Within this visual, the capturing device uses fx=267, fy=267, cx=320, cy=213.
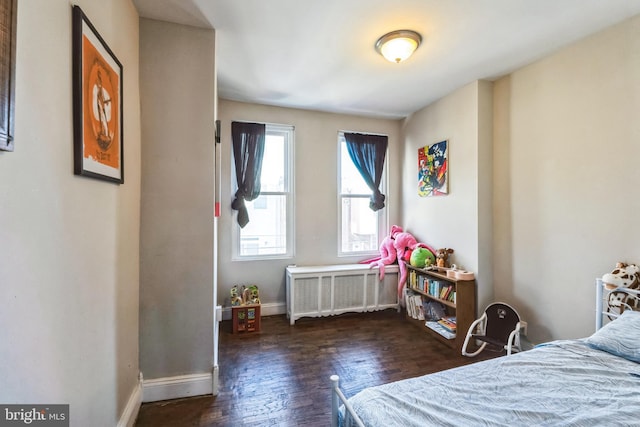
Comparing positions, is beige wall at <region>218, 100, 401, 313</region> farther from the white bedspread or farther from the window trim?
the white bedspread

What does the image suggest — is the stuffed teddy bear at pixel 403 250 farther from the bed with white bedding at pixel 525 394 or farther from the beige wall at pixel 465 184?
the bed with white bedding at pixel 525 394

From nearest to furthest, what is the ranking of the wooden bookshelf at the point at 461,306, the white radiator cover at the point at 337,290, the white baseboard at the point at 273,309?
1. the wooden bookshelf at the point at 461,306
2. the white radiator cover at the point at 337,290
3. the white baseboard at the point at 273,309

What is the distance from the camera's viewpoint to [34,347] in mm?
848

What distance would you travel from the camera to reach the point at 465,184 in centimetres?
284

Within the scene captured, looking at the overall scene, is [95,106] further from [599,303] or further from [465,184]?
[599,303]

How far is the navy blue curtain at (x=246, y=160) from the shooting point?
10.8 ft

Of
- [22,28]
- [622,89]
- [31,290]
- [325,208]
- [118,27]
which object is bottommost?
[31,290]

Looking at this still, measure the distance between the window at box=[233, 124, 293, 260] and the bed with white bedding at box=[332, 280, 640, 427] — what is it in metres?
2.47

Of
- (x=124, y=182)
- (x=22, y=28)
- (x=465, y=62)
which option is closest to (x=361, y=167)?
(x=465, y=62)

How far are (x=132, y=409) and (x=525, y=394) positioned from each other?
7.04 ft

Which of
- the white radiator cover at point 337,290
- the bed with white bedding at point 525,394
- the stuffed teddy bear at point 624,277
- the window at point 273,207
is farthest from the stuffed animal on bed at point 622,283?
the window at point 273,207

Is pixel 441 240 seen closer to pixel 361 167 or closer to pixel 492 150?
pixel 492 150

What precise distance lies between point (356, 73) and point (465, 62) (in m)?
0.96

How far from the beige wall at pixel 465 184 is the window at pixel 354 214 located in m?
0.76
